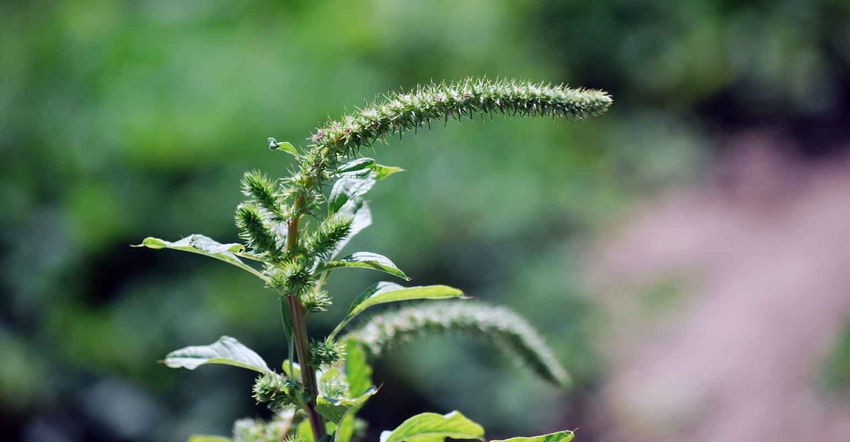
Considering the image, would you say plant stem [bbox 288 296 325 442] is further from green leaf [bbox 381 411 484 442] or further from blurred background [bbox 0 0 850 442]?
blurred background [bbox 0 0 850 442]

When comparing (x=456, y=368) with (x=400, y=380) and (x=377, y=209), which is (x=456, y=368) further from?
(x=377, y=209)

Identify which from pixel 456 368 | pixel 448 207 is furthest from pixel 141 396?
pixel 448 207

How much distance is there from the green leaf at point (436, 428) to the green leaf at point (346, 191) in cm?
31

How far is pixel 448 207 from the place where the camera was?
18.7ft

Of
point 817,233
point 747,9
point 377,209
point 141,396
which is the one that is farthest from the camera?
point 747,9

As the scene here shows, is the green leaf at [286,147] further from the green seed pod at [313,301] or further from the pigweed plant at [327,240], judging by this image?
the green seed pod at [313,301]

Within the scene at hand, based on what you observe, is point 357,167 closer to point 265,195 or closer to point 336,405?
point 265,195

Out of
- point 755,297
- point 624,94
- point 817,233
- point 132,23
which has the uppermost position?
point 624,94

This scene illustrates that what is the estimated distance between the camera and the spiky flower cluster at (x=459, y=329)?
4.85 feet

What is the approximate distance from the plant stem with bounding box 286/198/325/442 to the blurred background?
3462mm

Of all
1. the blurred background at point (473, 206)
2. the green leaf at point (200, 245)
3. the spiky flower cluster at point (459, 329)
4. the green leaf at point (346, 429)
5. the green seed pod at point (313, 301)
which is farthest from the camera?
the blurred background at point (473, 206)

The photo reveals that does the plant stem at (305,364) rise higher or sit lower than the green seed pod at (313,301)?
lower

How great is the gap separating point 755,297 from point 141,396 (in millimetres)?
4654

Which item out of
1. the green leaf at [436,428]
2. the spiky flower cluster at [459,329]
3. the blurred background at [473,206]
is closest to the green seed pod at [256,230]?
the green leaf at [436,428]
